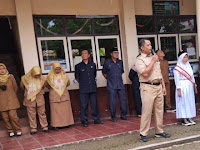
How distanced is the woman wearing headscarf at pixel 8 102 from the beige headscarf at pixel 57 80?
2.96 ft

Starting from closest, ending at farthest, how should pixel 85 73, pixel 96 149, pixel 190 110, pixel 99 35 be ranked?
pixel 96 149 → pixel 190 110 → pixel 85 73 → pixel 99 35

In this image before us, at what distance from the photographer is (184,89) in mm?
5637

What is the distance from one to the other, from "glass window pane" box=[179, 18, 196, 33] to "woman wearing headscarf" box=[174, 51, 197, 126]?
121 inches

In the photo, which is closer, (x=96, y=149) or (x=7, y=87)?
(x=96, y=149)

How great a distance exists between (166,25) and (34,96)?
489 cm

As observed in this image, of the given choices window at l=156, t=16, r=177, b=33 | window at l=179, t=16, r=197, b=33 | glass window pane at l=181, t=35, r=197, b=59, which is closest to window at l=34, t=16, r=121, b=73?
window at l=156, t=16, r=177, b=33

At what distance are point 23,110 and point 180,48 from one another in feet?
18.1

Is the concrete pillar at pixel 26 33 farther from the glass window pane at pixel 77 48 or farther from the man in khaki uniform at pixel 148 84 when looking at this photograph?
the man in khaki uniform at pixel 148 84

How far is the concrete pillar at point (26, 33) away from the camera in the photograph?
20.0ft

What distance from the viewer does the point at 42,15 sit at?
651 cm

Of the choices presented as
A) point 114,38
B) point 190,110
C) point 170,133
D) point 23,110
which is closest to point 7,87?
point 23,110

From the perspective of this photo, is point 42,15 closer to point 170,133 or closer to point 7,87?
point 7,87

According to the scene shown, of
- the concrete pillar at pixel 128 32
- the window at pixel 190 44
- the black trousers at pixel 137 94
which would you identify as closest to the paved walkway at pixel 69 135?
the black trousers at pixel 137 94

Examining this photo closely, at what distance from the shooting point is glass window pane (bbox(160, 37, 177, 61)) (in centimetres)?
807
